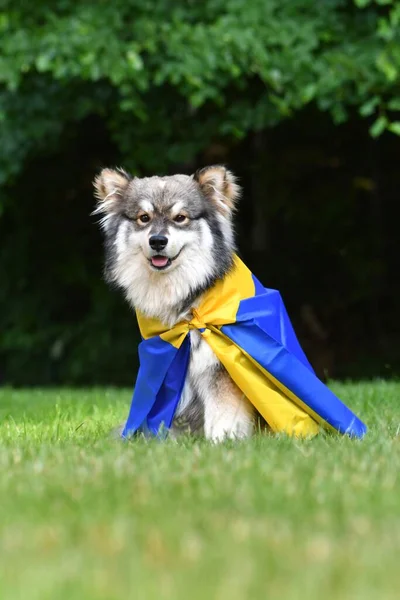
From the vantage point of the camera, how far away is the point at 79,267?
1369cm

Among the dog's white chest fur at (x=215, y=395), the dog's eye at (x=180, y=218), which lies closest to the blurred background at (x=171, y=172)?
the dog's eye at (x=180, y=218)

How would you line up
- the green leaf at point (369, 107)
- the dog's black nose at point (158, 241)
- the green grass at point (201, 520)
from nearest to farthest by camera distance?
the green grass at point (201, 520), the dog's black nose at point (158, 241), the green leaf at point (369, 107)

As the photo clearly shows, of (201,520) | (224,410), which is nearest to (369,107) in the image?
(224,410)

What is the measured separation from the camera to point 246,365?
213 inches

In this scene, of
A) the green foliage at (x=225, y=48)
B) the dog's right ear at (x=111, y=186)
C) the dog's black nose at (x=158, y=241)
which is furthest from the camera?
the green foliage at (x=225, y=48)

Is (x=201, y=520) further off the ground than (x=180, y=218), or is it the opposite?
(x=180, y=218)

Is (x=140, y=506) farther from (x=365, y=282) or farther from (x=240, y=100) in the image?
(x=365, y=282)

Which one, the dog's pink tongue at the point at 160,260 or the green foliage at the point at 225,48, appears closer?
the dog's pink tongue at the point at 160,260

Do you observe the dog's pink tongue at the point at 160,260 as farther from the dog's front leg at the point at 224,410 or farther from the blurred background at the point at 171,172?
the blurred background at the point at 171,172

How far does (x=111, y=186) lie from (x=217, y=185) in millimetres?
650

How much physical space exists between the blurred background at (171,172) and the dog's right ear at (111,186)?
4.61m

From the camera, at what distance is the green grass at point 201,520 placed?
267 cm

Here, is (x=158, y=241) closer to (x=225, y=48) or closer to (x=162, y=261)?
(x=162, y=261)

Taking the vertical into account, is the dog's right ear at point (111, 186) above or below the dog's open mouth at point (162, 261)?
above
